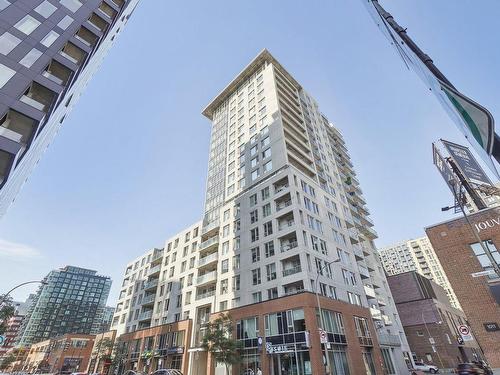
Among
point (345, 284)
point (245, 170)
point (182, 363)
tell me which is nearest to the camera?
point (345, 284)

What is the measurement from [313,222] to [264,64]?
47.0 meters

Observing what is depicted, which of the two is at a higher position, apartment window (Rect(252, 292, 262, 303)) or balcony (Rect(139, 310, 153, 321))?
balcony (Rect(139, 310, 153, 321))

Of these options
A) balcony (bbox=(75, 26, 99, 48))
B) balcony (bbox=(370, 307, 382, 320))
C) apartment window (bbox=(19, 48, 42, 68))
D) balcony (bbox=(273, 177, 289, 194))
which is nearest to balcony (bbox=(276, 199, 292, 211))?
balcony (bbox=(273, 177, 289, 194))

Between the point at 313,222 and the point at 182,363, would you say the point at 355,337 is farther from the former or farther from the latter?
the point at 182,363

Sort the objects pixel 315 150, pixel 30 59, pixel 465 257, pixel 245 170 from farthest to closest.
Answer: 1. pixel 315 150
2. pixel 245 170
3. pixel 465 257
4. pixel 30 59

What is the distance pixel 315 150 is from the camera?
58906mm

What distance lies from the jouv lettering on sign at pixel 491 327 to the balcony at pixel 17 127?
4657cm

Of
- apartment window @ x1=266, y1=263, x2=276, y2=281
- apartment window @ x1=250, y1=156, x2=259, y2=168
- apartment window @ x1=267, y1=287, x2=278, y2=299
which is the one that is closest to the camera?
apartment window @ x1=267, y1=287, x2=278, y2=299

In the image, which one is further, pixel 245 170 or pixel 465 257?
pixel 245 170

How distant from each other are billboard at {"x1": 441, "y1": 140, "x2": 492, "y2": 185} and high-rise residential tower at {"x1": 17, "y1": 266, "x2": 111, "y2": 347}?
600 feet

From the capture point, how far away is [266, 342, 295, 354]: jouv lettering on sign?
95.9 feet

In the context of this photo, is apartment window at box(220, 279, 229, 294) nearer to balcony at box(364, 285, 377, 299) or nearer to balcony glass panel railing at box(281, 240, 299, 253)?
balcony glass panel railing at box(281, 240, 299, 253)

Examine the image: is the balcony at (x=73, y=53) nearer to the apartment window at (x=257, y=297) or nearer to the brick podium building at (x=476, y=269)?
the apartment window at (x=257, y=297)

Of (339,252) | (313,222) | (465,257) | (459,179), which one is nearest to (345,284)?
(339,252)
